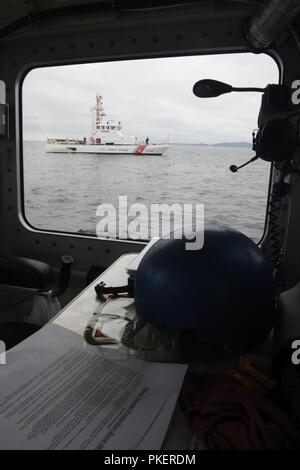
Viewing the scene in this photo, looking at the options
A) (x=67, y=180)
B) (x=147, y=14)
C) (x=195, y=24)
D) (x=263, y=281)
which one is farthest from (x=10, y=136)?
(x=263, y=281)

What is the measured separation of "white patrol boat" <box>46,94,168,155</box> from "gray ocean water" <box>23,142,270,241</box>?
54mm

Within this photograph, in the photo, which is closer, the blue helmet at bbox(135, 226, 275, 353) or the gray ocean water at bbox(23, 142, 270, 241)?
the blue helmet at bbox(135, 226, 275, 353)

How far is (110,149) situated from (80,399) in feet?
6.40

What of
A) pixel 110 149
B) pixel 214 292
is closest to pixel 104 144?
pixel 110 149

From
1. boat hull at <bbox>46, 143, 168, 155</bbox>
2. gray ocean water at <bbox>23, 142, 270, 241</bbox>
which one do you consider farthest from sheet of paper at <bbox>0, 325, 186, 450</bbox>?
boat hull at <bbox>46, 143, 168, 155</bbox>

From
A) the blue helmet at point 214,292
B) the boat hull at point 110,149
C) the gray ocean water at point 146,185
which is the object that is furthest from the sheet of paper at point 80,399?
the boat hull at point 110,149

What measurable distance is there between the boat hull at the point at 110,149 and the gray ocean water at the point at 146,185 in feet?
0.13

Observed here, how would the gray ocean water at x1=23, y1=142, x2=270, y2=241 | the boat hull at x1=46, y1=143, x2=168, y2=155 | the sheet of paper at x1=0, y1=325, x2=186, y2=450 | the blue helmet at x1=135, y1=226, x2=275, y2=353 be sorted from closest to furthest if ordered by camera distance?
the sheet of paper at x1=0, y1=325, x2=186, y2=450 < the blue helmet at x1=135, y1=226, x2=275, y2=353 < the gray ocean water at x1=23, y1=142, x2=270, y2=241 < the boat hull at x1=46, y1=143, x2=168, y2=155

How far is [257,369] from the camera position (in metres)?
0.61

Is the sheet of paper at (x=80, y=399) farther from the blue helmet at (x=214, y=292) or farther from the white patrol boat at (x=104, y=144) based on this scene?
the white patrol boat at (x=104, y=144)

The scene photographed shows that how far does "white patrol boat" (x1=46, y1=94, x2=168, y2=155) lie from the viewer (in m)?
2.18

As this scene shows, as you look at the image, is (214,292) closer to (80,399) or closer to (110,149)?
(80,399)

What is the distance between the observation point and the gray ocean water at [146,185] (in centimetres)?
166

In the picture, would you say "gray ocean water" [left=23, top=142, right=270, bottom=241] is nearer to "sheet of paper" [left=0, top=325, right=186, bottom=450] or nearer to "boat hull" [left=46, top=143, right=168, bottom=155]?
"boat hull" [left=46, top=143, right=168, bottom=155]
